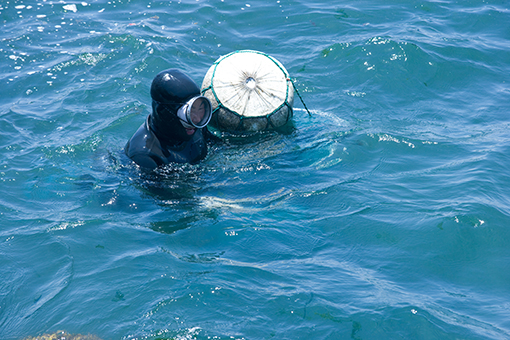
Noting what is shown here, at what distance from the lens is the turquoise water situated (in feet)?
13.8

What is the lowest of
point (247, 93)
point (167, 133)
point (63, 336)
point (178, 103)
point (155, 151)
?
point (63, 336)

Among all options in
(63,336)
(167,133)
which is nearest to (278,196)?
(167,133)

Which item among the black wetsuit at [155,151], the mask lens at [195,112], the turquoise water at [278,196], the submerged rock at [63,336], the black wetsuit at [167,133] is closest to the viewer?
the submerged rock at [63,336]

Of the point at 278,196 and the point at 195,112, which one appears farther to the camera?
the point at 278,196

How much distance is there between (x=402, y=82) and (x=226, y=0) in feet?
17.8

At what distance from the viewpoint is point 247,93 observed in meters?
6.05

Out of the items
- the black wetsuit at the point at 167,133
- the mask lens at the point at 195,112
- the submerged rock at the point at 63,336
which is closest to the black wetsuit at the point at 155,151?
the black wetsuit at the point at 167,133

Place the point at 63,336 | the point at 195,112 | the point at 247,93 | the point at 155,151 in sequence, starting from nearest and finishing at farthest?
the point at 63,336 → the point at 195,112 → the point at 155,151 → the point at 247,93

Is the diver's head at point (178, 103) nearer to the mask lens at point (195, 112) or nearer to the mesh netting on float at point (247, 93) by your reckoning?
the mask lens at point (195, 112)

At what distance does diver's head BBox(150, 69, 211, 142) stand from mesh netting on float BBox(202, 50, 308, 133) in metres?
0.56

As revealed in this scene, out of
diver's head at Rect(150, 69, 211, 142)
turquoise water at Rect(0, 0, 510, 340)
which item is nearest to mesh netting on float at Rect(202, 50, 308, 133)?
turquoise water at Rect(0, 0, 510, 340)

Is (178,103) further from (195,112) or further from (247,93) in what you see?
(247,93)

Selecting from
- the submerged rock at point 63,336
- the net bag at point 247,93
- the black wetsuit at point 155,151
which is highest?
the net bag at point 247,93

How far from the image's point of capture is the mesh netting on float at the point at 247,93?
6.04m
